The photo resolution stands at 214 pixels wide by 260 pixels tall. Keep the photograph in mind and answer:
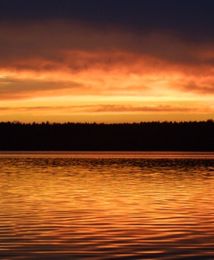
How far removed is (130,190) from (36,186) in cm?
792

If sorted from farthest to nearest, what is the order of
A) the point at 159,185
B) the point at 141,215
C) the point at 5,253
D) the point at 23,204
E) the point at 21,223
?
the point at 159,185, the point at 23,204, the point at 141,215, the point at 21,223, the point at 5,253

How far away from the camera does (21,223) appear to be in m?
35.1

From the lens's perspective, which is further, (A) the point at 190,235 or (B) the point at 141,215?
(B) the point at 141,215

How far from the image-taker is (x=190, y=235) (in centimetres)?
3152

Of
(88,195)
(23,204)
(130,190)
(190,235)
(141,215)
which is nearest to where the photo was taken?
(190,235)

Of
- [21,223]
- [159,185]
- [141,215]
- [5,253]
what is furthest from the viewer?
[159,185]

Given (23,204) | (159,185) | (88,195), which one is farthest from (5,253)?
(159,185)

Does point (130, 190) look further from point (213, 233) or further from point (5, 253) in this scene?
point (5, 253)

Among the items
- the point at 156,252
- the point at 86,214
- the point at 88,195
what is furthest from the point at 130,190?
the point at 156,252

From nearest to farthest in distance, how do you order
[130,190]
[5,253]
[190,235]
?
[5,253], [190,235], [130,190]

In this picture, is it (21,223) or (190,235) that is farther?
(21,223)

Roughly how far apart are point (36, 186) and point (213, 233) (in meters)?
29.9

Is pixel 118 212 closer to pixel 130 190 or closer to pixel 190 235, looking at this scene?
pixel 190 235

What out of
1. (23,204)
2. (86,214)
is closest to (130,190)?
(23,204)
